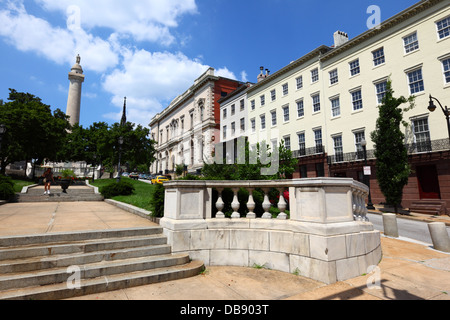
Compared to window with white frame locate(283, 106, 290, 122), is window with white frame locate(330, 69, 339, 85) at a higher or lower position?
higher

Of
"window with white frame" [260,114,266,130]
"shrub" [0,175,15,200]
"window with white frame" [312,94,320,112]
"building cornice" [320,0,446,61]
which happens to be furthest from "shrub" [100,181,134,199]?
"building cornice" [320,0,446,61]

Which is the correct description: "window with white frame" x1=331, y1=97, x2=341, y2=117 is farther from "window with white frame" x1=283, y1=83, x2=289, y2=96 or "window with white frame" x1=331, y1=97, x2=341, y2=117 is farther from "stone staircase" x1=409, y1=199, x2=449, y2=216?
"stone staircase" x1=409, y1=199, x2=449, y2=216

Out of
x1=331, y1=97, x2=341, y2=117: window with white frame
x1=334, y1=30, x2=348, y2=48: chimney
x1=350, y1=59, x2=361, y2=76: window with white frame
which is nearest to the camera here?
x1=350, y1=59, x2=361, y2=76: window with white frame

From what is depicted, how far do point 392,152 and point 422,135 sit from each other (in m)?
3.48

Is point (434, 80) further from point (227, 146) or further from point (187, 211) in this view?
point (227, 146)

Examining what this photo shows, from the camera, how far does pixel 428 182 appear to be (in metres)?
20.1

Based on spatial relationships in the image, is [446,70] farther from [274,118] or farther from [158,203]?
Result: [158,203]

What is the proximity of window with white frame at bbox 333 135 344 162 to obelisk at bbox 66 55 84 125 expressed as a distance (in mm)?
61772

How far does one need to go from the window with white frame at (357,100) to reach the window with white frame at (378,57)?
2830mm

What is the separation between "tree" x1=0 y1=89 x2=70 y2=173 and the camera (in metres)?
29.4

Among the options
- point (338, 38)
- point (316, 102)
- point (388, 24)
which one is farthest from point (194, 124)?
point (388, 24)

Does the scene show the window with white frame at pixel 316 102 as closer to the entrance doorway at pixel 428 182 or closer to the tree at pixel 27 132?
the entrance doorway at pixel 428 182

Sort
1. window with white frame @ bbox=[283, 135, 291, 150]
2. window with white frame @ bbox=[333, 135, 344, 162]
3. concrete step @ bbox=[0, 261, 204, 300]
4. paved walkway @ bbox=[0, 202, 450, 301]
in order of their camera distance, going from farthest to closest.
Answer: window with white frame @ bbox=[283, 135, 291, 150] < window with white frame @ bbox=[333, 135, 344, 162] < paved walkway @ bbox=[0, 202, 450, 301] < concrete step @ bbox=[0, 261, 204, 300]

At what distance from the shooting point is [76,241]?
5.02 m
